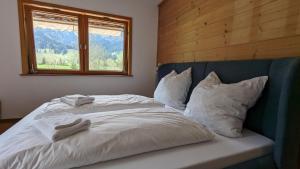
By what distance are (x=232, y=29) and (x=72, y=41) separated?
94.4 inches

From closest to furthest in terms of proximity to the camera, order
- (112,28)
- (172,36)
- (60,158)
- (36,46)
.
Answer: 1. (60,158)
2. (36,46)
3. (172,36)
4. (112,28)

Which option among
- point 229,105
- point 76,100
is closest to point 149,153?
point 229,105

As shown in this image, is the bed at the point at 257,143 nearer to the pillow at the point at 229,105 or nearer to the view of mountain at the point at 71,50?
the pillow at the point at 229,105

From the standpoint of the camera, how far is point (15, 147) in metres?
0.82

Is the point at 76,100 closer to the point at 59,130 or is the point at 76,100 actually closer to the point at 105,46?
the point at 59,130

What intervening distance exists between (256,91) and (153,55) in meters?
2.40

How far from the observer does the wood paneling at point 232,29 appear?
4.08 ft

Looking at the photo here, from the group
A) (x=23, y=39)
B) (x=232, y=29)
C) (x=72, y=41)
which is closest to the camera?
(x=232, y=29)

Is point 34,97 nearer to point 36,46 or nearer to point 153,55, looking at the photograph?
point 36,46

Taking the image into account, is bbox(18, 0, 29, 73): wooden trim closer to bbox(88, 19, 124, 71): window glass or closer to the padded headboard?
bbox(88, 19, 124, 71): window glass

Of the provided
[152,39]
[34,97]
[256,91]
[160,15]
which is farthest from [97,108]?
[160,15]

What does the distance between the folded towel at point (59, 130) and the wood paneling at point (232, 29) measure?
4.93ft

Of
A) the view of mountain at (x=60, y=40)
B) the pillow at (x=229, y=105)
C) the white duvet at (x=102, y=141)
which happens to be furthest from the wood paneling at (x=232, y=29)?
the view of mountain at (x=60, y=40)

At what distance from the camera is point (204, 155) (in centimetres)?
96
